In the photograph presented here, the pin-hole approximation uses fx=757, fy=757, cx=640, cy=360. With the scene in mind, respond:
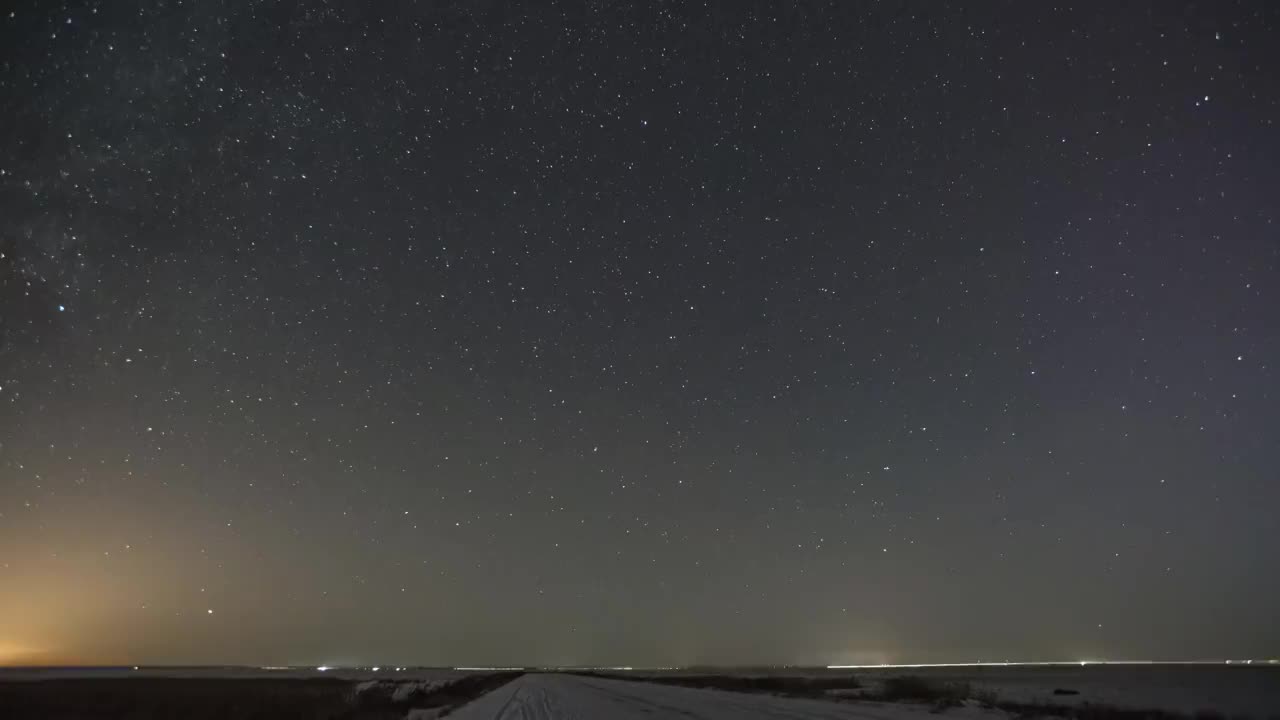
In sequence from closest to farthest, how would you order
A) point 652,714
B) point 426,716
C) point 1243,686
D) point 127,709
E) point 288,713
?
1. point 652,714
2. point 426,716
3. point 288,713
4. point 127,709
5. point 1243,686

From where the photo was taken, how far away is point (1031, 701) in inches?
777

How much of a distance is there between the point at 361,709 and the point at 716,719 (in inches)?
480

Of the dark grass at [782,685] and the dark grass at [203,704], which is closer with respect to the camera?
the dark grass at [203,704]

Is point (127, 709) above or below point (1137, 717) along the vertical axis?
below

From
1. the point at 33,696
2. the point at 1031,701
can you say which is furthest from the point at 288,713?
the point at 1031,701

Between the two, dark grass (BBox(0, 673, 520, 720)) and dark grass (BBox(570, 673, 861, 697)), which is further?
dark grass (BBox(570, 673, 861, 697))

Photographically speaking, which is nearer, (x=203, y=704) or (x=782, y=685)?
(x=203, y=704)

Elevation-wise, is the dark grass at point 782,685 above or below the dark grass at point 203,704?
below

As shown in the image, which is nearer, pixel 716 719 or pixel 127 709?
pixel 716 719

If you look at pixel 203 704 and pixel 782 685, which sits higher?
pixel 203 704

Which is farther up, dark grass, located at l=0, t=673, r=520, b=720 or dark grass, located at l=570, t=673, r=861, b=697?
dark grass, located at l=0, t=673, r=520, b=720

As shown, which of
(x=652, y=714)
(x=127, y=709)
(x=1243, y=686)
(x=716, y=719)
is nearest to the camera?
(x=716, y=719)

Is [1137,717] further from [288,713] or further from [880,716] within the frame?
[288,713]

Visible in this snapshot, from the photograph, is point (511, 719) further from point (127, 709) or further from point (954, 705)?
point (127, 709)
